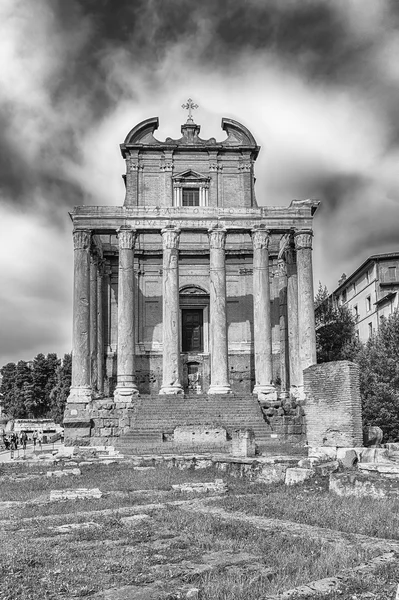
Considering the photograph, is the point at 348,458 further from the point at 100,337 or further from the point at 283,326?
the point at 100,337

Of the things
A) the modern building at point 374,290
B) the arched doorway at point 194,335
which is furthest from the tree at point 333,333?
the arched doorway at point 194,335

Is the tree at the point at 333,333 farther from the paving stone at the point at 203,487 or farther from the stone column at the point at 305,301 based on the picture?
the paving stone at the point at 203,487

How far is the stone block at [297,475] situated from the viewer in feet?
42.2

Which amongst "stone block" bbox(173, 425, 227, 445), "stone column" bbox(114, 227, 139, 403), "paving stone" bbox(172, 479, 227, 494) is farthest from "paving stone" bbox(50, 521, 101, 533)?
"stone column" bbox(114, 227, 139, 403)

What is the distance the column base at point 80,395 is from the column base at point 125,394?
135 centimetres

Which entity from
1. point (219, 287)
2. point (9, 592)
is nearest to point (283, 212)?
point (219, 287)

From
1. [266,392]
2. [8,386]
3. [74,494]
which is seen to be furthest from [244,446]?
[8,386]

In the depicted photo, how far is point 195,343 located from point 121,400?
30.5 feet

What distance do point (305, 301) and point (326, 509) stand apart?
75.9 feet

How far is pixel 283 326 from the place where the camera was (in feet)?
122

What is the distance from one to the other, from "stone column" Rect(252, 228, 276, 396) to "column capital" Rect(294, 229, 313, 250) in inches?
64.8

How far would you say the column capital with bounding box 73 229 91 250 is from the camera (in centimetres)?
3253

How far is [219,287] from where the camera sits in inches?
1284

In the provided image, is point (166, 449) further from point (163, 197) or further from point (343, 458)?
point (163, 197)
